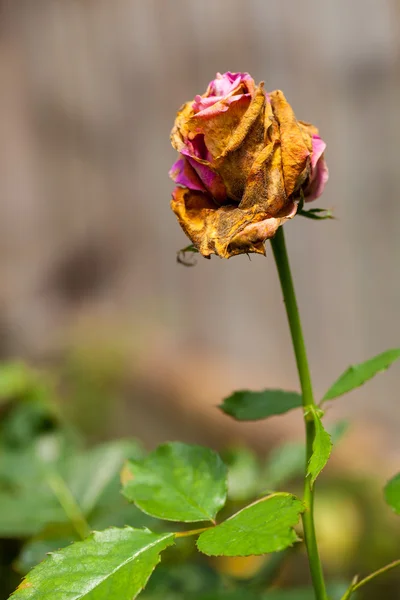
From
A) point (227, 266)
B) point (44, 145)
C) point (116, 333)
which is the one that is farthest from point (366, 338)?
point (44, 145)

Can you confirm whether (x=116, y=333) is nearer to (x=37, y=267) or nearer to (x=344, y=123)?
(x=37, y=267)

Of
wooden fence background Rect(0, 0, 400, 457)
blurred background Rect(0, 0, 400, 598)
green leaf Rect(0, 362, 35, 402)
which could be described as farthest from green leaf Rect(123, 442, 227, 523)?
wooden fence background Rect(0, 0, 400, 457)

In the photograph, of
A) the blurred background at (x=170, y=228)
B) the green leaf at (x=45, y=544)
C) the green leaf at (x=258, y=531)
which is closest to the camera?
the green leaf at (x=258, y=531)

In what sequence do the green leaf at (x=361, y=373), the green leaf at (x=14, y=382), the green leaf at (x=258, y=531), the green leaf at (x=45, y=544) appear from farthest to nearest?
the green leaf at (x=14, y=382)
the green leaf at (x=45, y=544)
the green leaf at (x=361, y=373)
the green leaf at (x=258, y=531)

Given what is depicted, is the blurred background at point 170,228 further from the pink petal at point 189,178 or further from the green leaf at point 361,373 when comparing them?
the pink petal at point 189,178

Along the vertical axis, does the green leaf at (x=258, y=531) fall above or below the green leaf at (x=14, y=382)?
above

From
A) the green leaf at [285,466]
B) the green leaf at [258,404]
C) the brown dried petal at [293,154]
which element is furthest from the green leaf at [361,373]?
the green leaf at [285,466]

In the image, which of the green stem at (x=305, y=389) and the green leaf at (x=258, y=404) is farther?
the green leaf at (x=258, y=404)
